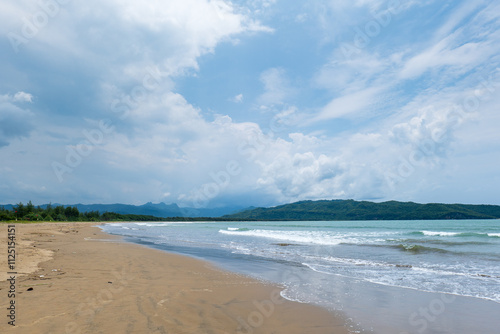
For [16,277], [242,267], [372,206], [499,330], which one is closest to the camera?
[499,330]

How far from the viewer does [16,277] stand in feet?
27.0

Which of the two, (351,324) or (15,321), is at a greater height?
(15,321)

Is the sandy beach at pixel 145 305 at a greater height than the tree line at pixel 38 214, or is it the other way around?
the tree line at pixel 38 214

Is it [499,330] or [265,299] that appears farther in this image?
[265,299]

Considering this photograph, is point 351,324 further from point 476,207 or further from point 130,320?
point 476,207

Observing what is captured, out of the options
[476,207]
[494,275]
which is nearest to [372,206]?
[476,207]

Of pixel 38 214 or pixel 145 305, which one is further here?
pixel 38 214

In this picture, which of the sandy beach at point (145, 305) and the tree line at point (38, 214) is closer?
the sandy beach at point (145, 305)

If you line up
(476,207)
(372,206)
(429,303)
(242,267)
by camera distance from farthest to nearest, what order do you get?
(372,206) → (476,207) → (242,267) → (429,303)

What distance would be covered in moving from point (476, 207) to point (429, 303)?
190 m

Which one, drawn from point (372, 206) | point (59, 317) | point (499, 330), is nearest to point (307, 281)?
point (499, 330)

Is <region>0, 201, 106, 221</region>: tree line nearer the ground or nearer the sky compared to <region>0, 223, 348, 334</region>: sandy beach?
nearer the sky

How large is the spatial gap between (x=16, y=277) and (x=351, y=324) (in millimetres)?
9337

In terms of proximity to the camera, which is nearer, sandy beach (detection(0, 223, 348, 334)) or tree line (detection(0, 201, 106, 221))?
sandy beach (detection(0, 223, 348, 334))
